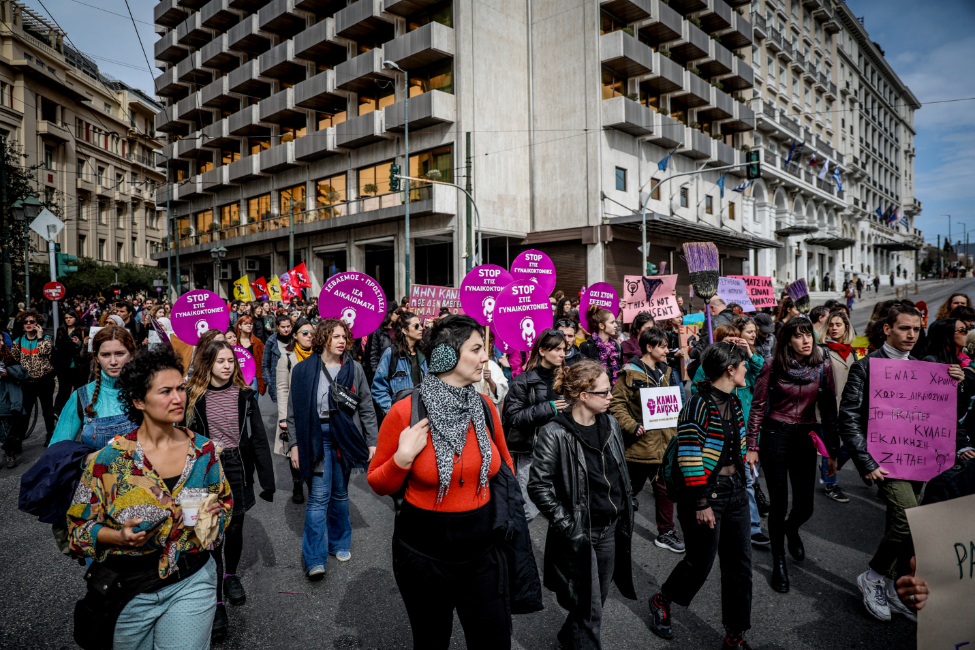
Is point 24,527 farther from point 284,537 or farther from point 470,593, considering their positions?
point 470,593

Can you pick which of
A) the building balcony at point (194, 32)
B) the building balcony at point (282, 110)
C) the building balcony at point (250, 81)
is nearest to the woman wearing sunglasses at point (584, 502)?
the building balcony at point (282, 110)

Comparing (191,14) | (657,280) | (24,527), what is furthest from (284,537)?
(191,14)

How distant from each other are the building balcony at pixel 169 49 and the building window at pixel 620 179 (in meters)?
32.4

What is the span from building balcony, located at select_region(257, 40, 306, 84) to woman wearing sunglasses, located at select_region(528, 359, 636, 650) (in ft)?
108

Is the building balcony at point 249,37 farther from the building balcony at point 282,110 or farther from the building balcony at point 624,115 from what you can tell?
the building balcony at point 624,115

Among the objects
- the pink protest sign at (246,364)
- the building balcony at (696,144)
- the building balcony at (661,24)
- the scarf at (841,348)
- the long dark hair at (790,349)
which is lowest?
the pink protest sign at (246,364)

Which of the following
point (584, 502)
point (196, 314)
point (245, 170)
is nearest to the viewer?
point (584, 502)

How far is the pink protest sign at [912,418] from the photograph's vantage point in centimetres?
332

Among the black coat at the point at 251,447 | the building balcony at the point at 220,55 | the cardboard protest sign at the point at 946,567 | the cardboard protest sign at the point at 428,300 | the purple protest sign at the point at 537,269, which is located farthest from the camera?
the building balcony at the point at 220,55

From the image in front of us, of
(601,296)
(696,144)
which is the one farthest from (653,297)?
(696,144)

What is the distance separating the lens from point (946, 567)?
1.98 meters

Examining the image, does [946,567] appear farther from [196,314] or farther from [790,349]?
[196,314]

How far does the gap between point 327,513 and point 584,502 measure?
7.67 feet

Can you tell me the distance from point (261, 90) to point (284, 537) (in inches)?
1421
